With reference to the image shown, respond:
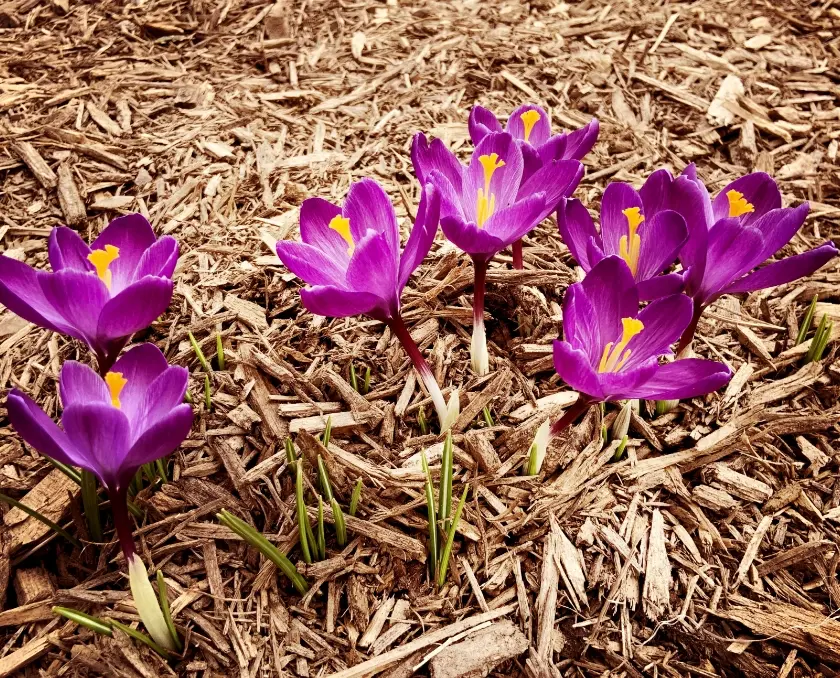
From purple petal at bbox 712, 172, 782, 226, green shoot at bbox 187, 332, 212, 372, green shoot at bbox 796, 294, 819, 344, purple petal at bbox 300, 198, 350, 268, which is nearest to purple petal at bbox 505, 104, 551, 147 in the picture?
purple petal at bbox 712, 172, 782, 226

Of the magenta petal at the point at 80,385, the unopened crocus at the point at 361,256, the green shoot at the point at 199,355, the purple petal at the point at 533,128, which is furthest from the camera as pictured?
the purple petal at the point at 533,128

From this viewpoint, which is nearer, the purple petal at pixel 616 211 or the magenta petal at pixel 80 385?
the magenta petal at pixel 80 385

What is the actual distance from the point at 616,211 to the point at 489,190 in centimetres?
26

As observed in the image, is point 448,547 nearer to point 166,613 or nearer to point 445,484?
point 445,484

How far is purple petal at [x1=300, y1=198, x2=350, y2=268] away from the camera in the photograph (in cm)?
135

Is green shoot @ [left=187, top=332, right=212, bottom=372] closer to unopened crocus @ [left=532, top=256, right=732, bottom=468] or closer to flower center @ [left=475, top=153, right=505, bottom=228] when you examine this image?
flower center @ [left=475, top=153, right=505, bottom=228]

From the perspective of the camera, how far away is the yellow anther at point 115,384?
111 centimetres

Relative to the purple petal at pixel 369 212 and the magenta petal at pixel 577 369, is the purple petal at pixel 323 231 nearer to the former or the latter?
the purple petal at pixel 369 212

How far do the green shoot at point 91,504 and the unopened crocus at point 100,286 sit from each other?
8.5 inches

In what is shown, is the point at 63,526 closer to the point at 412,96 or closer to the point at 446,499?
the point at 446,499

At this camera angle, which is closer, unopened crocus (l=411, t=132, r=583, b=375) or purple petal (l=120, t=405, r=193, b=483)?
purple petal (l=120, t=405, r=193, b=483)

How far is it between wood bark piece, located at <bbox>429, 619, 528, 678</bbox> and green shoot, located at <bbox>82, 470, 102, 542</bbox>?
664mm

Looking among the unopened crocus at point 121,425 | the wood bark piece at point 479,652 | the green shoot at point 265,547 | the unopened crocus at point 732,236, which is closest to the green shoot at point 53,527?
the unopened crocus at point 121,425

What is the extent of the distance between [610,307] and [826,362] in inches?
31.8
